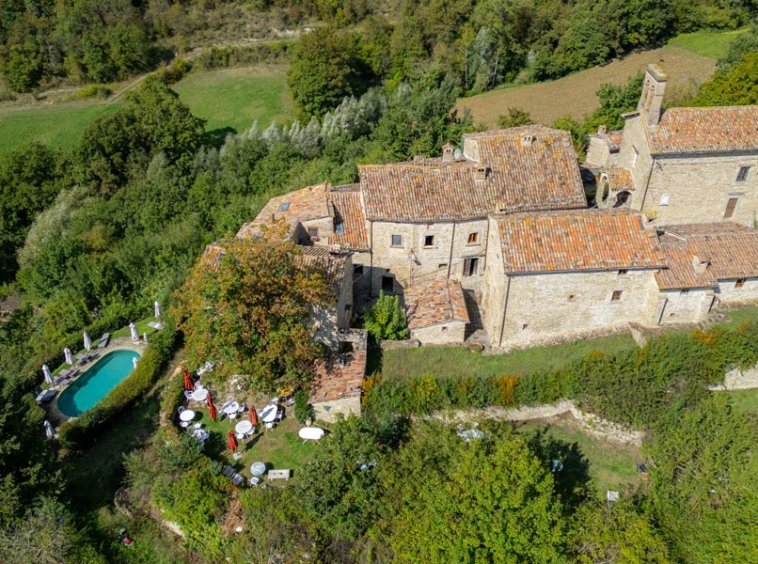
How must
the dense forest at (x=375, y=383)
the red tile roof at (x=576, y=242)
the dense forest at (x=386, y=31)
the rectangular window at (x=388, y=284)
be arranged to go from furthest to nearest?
the dense forest at (x=386, y=31) → the rectangular window at (x=388, y=284) → the red tile roof at (x=576, y=242) → the dense forest at (x=375, y=383)

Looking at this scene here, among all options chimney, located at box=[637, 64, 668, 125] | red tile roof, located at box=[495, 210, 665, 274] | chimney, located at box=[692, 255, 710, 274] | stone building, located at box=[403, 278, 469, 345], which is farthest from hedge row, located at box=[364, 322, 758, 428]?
chimney, located at box=[637, 64, 668, 125]

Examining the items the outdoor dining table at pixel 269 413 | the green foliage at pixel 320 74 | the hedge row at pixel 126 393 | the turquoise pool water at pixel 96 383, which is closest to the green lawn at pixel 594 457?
the outdoor dining table at pixel 269 413

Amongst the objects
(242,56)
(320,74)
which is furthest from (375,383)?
(242,56)

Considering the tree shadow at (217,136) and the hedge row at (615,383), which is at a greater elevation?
the hedge row at (615,383)

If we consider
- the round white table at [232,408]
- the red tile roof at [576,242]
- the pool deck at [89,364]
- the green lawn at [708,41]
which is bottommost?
the pool deck at [89,364]

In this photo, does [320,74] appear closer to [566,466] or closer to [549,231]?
[549,231]

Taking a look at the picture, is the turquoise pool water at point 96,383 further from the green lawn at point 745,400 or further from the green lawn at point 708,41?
the green lawn at point 708,41
